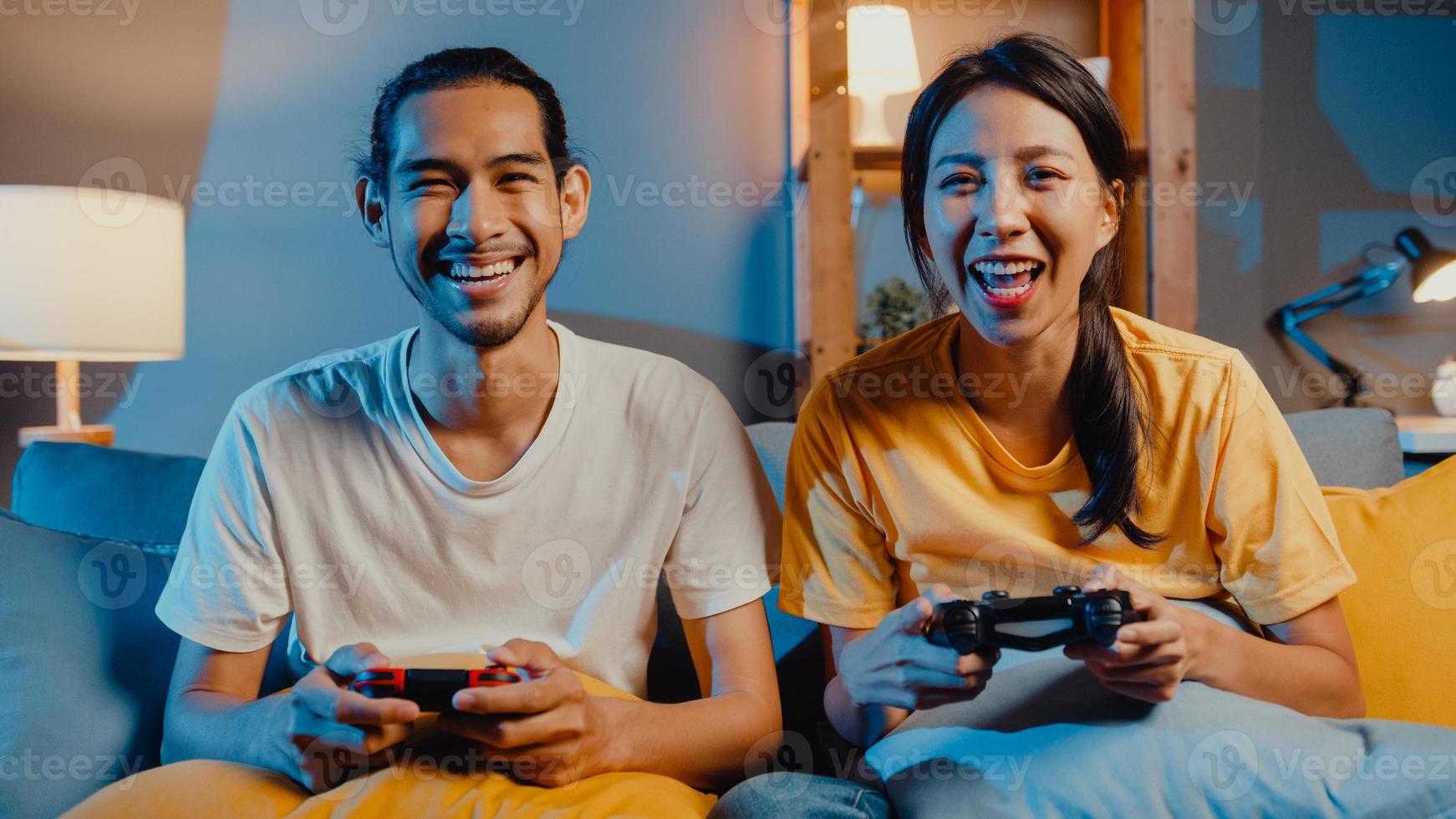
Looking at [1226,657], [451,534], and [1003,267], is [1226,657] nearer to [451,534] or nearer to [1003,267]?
[1003,267]

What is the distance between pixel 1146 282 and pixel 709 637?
1.56 metres

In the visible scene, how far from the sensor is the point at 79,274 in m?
1.78

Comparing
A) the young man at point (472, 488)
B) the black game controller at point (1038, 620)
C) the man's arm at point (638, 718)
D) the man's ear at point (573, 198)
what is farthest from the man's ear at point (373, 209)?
the black game controller at point (1038, 620)

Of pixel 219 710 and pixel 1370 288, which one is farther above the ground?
pixel 1370 288

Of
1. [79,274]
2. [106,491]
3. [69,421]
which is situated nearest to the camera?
[106,491]

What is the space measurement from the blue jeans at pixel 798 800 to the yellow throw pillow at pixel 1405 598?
0.63m

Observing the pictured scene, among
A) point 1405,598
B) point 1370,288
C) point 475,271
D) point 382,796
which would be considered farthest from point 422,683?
point 1370,288

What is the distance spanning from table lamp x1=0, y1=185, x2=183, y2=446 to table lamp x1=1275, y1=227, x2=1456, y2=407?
253 cm

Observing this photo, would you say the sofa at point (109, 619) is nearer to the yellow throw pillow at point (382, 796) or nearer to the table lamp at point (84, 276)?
the yellow throw pillow at point (382, 796)

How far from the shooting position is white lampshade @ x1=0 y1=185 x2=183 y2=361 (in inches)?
69.3

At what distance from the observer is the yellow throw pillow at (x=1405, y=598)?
1134 mm

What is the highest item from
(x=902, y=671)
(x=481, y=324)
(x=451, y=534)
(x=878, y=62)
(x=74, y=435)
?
(x=878, y=62)

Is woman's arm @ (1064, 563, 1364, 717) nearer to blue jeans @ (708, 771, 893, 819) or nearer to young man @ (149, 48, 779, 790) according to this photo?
blue jeans @ (708, 771, 893, 819)

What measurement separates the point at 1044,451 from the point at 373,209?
85 centimetres
